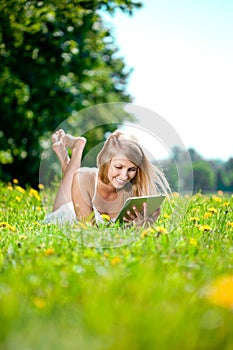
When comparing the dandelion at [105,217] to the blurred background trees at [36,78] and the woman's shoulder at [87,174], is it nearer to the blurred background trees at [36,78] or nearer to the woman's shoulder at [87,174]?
the woman's shoulder at [87,174]

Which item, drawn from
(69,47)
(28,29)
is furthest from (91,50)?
(28,29)

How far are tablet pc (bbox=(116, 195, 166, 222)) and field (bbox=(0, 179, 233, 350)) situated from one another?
0.77ft

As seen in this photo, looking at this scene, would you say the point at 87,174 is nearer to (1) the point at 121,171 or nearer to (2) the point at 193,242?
(1) the point at 121,171

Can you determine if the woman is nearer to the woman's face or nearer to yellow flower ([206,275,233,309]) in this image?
the woman's face

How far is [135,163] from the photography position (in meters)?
3.84

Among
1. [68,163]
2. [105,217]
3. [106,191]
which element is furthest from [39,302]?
[68,163]

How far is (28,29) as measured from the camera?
36.1ft

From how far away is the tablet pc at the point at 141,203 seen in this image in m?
3.79

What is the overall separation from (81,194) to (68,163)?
1.16 ft

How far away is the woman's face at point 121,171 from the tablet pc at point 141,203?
0.17 meters

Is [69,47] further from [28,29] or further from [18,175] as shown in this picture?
[18,175]

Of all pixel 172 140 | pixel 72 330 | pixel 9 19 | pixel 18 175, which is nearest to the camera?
pixel 72 330

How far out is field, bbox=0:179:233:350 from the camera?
1.65m

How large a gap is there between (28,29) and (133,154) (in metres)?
7.89
